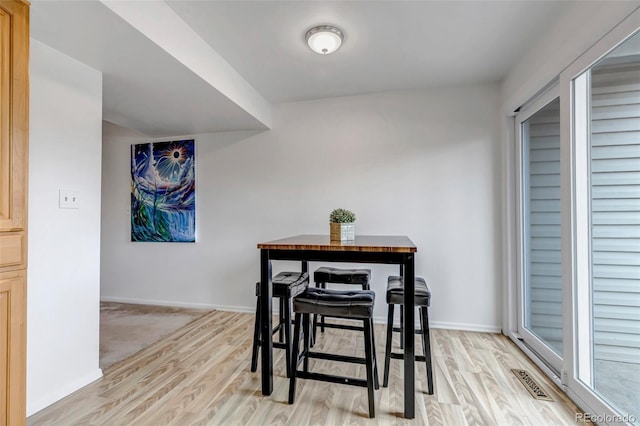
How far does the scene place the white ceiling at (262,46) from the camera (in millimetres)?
1790

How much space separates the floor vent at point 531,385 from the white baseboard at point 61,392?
2.91 m

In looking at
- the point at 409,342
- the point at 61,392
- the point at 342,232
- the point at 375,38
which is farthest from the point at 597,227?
the point at 61,392

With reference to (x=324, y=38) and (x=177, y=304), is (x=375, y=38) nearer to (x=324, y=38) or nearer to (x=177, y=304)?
(x=324, y=38)

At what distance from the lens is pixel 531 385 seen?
80.6 inches

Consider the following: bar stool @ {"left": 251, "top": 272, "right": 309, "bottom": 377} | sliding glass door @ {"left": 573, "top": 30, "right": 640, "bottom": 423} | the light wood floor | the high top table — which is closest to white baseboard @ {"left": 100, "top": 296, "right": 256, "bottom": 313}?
the light wood floor

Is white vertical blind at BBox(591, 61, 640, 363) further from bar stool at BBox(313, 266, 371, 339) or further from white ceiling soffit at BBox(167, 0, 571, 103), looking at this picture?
bar stool at BBox(313, 266, 371, 339)

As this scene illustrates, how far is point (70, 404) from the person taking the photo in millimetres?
A: 1864

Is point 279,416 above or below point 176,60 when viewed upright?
below

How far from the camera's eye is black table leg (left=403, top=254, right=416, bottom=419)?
68.3 inches

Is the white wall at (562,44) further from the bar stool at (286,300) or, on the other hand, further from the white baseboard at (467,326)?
the bar stool at (286,300)

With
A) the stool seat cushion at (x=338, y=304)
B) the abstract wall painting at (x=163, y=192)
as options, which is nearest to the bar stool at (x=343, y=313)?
the stool seat cushion at (x=338, y=304)

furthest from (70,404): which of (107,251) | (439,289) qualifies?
(439,289)

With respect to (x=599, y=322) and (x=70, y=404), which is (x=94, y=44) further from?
(x=599, y=322)

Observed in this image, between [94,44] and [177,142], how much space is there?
208 cm
